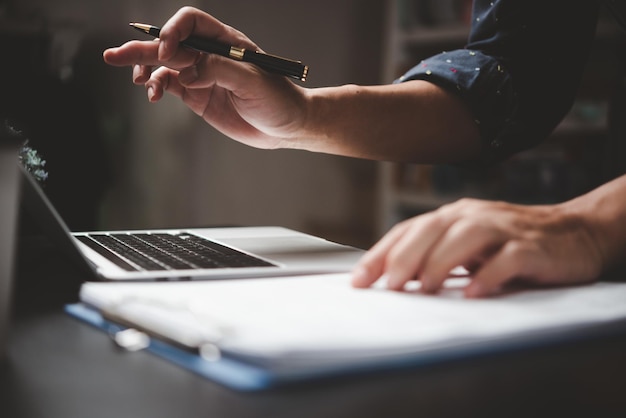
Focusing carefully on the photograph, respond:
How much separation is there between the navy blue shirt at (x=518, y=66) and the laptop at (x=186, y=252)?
274 mm

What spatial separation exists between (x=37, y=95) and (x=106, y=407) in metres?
2.05

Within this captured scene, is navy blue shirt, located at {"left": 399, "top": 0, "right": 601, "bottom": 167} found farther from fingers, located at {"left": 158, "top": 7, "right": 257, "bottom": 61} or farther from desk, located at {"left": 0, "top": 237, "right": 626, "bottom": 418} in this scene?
desk, located at {"left": 0, "top": 237, "right": 626, "bottom": 418}

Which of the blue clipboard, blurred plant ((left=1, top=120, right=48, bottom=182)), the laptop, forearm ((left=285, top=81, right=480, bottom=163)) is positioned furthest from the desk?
forearm ((left=285, top=81, right=480, bottom=163))

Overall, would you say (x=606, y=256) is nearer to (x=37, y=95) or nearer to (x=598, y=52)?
(x=598, y=52)

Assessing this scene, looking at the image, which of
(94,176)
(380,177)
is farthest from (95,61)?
(380,177)

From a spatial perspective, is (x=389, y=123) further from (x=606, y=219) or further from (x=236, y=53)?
(x=606, y=219)

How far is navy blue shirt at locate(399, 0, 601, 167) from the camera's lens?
832 mm

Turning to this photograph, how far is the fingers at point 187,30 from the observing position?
2.10ft

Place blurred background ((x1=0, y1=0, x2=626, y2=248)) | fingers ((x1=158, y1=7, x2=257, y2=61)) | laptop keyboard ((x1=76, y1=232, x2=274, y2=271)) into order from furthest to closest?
1. blurred background ((x1=0, y1=0, x2=626, y2=248))
2. fingers ((x1=158, y1=7, x2=257, y2=61))
3. laptop keyboard ((x1=76, y1=232, x2=274, y2=271))

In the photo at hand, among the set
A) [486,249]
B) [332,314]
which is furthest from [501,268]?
[332,314]

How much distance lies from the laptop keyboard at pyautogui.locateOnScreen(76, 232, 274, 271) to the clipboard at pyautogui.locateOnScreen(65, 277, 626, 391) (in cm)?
12

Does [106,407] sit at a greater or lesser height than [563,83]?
lesser

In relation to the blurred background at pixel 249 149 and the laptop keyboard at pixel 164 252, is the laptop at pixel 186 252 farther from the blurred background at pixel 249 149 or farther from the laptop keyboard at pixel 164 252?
the blurred background at pixel 249 149

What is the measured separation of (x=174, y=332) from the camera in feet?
1.13
